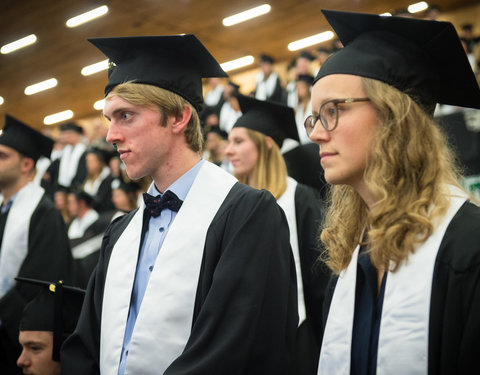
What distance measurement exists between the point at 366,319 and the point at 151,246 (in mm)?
1051

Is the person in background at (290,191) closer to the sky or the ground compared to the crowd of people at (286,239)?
closer to the ground

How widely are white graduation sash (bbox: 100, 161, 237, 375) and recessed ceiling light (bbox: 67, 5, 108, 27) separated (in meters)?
9.43

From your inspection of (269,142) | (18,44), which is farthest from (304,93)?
(18,44)

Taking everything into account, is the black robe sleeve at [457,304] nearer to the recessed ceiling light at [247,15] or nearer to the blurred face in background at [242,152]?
the blurred face in background at [242,152]

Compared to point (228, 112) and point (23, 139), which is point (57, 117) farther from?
point (23, 139)

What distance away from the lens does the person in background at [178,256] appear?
1956 mm

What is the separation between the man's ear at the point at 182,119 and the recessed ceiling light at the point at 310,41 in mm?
12010

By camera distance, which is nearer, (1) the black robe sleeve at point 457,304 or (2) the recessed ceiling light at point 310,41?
(1) the black robe sleeve at point 457,304

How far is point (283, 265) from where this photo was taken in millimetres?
2121

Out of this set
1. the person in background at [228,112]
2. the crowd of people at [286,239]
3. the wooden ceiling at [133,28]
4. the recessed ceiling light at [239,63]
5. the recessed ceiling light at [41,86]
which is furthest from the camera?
the recessed ceiling light at [41,86]

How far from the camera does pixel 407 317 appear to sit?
156 centimetres

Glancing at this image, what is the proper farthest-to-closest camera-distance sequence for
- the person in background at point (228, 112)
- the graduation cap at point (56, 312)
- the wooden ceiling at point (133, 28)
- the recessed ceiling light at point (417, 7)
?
1. the person in background at point (228, 112)
2. the recessed ceiling light at point (417, 7)
3. the wooden ceiling at point (133, 28)
4. the graduation cap at point (56, 312)

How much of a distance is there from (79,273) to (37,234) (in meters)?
2.24

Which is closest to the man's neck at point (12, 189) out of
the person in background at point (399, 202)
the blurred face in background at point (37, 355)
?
the blurred face in background at point (37, 355)
